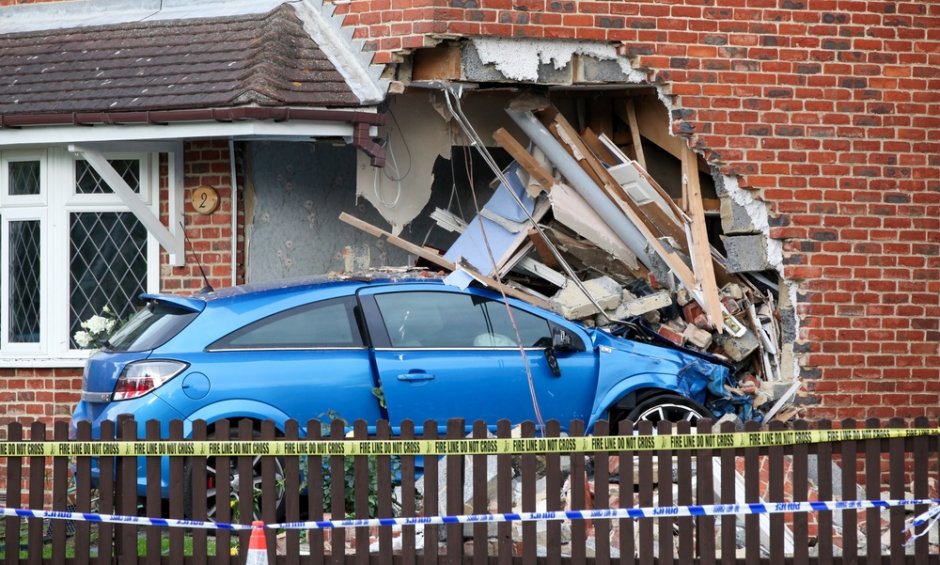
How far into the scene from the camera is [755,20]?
33.4 ft

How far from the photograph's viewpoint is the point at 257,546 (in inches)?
241

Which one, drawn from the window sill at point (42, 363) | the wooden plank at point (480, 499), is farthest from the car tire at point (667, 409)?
the window sill at point (42, 363)

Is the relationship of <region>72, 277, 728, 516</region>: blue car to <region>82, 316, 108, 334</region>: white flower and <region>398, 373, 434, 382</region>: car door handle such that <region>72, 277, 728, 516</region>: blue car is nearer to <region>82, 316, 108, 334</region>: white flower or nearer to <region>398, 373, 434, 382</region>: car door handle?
<region>398, 373, 434, 382</region>: car door handle

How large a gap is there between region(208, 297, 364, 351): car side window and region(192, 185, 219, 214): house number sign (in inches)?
103

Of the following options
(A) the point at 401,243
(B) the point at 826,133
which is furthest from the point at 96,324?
(B) the point at 826,133

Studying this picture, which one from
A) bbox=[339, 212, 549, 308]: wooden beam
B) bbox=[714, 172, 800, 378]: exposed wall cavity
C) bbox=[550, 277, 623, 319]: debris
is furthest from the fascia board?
bbox=[714, 172, 800, 378]: exposed wall cavity

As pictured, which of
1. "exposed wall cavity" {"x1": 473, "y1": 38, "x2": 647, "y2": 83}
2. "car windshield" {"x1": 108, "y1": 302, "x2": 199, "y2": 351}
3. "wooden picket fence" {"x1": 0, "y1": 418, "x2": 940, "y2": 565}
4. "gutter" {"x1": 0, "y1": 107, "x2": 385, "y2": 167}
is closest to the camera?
"wooden picket fence" {"x1": 0, "y1": 418, "x2": 940, "y2": 565}

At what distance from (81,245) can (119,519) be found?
4855mm

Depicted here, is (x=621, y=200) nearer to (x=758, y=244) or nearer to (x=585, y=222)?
(x=585, y=222)

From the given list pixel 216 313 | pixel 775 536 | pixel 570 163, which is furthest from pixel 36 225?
pixel 775 536

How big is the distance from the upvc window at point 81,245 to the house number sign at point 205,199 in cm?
36

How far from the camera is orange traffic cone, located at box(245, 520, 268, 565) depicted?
6121 mm

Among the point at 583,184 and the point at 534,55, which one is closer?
the point at 534,55

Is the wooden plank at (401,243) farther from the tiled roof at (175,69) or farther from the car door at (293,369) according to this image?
the car door at (293,369)
